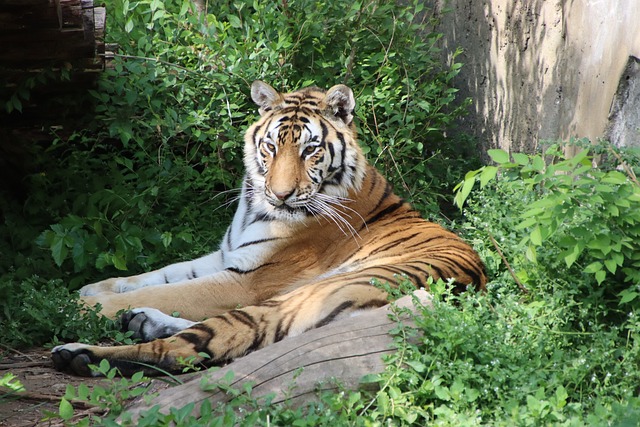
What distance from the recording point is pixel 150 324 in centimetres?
393

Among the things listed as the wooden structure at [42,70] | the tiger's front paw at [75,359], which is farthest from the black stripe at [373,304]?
the wooden structure at [42,70]

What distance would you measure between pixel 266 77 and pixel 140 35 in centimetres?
92

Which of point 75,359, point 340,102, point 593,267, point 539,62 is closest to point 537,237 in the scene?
point 593,267

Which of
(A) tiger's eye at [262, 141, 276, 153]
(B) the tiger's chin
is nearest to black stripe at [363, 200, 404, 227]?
(B) the tiger's chin

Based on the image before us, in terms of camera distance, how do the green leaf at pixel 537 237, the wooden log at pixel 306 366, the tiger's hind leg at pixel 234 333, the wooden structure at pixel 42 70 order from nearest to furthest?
the wooden log at pixel 306 366
the green leaf at pixel 537 237
the tiger's hind leg at pixel 234 333
the wooden structure at pixel 42 70

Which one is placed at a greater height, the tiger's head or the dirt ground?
the tiger's head

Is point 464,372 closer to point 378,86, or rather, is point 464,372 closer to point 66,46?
point 66,46

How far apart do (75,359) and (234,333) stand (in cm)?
67

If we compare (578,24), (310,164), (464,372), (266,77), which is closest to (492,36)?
(578,24)

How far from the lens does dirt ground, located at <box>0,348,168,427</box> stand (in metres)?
2.97

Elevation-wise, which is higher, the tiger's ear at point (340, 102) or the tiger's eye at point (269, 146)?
the tiger's ear at point (340, 102)

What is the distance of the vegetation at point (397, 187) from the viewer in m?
2.87

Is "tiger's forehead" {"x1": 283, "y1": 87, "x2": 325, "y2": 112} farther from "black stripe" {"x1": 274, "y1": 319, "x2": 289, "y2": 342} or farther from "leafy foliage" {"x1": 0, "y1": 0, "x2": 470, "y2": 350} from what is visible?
"black stripe" {"x1": 274, "y1": 319, "x2": 289, "y2": 342}

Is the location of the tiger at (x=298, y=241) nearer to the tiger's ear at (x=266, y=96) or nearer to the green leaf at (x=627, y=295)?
the tiger's ear at (x=266, y=96)
